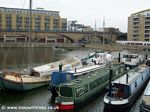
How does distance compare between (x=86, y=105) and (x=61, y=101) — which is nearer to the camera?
(x=61, y=101)

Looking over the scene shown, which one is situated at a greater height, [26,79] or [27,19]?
[27,19]

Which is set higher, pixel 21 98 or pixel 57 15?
pixel 57 15

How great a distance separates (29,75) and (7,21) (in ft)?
438

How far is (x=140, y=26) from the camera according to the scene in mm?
163625

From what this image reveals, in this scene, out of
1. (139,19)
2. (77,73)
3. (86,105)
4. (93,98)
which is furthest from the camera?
(139,19)

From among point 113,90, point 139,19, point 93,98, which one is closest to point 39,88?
point 93,98

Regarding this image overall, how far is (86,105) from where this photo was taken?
31.7 metres

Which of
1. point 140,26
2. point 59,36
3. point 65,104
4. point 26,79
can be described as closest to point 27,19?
point 59,36

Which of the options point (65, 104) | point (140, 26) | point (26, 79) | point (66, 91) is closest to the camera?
point (65, 104)

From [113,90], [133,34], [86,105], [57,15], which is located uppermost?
[57,15]

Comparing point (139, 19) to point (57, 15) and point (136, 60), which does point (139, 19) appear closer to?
Answer: point (57, 15)

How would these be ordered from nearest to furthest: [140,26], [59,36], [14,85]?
[14,85], [140,26], [59,36]

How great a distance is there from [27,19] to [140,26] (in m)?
67.2

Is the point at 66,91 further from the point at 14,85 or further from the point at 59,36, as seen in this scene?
the point at 59,36
